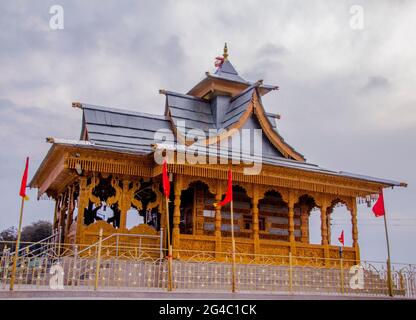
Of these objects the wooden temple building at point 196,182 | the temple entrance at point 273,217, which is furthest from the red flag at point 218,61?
the temple entrance at point 273,217

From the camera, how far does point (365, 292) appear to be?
17391 millimetres

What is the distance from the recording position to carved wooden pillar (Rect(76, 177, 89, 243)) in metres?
17.0

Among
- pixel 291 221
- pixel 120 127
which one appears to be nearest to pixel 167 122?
pixel 120 127

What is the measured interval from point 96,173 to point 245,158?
5.61 meters

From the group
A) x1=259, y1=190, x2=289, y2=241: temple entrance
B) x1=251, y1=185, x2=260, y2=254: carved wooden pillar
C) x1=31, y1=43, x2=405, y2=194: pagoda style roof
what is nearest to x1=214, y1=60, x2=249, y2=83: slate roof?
x1=31, y1=43, x2=405, y2=194: pagoda style roof

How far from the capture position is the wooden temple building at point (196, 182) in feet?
57.3

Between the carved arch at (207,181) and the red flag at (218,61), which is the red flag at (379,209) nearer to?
the carved arch at (207,181)

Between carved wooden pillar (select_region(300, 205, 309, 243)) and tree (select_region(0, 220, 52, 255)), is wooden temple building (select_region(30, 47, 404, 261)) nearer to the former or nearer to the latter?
carved wooden pillar (select_region(300, 205, 309, 243))

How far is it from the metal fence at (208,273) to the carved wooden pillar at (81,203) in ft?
2.27

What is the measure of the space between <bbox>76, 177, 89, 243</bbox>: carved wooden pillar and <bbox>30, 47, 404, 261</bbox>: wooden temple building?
0.12ft

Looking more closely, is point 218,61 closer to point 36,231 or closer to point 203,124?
point 203,124

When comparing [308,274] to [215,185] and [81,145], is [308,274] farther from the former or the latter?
[81,145]

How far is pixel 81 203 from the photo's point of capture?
17328mm

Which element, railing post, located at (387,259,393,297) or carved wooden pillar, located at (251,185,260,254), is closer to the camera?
railing post, located at (387,259,393,297)
